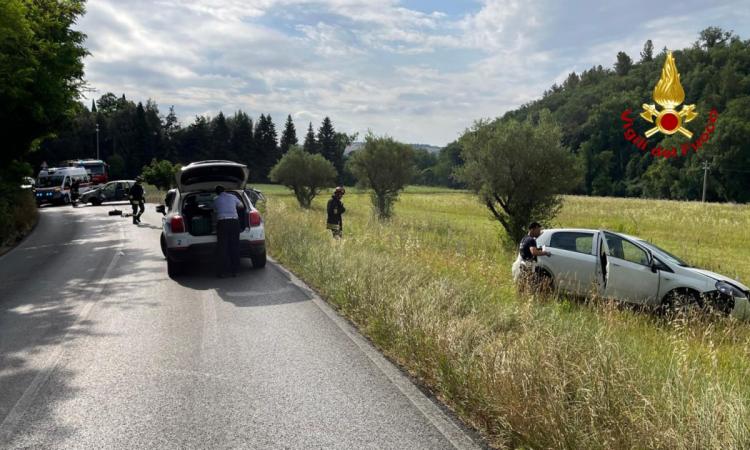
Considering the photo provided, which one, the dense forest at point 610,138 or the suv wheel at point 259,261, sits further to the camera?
the dense forest at point 610,138

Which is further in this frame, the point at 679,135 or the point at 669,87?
the point at 679,135

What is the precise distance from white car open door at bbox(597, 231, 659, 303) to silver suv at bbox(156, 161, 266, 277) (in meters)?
6.74

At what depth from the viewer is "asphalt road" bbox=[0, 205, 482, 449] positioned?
4105mm

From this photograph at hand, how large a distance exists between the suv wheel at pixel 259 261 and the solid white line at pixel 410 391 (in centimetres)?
395

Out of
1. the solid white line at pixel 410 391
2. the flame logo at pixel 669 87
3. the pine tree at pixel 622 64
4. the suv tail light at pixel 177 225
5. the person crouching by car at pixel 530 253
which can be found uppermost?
the pine tree at pixel 622 64

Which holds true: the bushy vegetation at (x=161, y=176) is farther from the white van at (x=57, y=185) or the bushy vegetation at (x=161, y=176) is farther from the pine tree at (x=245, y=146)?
the pine tree at (x=245, y=146)

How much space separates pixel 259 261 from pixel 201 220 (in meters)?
1.54

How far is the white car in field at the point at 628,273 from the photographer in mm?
8477

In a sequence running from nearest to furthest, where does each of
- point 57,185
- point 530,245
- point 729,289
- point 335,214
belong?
point 729,289
point 530,245
point 335,214
point 57,185

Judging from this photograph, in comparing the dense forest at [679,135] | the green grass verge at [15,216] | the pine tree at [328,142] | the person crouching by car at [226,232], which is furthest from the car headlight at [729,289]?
the pine tree at [328,142]

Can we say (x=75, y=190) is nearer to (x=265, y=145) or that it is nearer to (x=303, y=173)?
(x=303, y=173)

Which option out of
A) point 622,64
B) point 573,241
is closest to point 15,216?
point 573,241

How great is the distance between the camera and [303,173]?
146 ft

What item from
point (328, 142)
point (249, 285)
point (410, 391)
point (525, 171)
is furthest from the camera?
point (328, 142)
